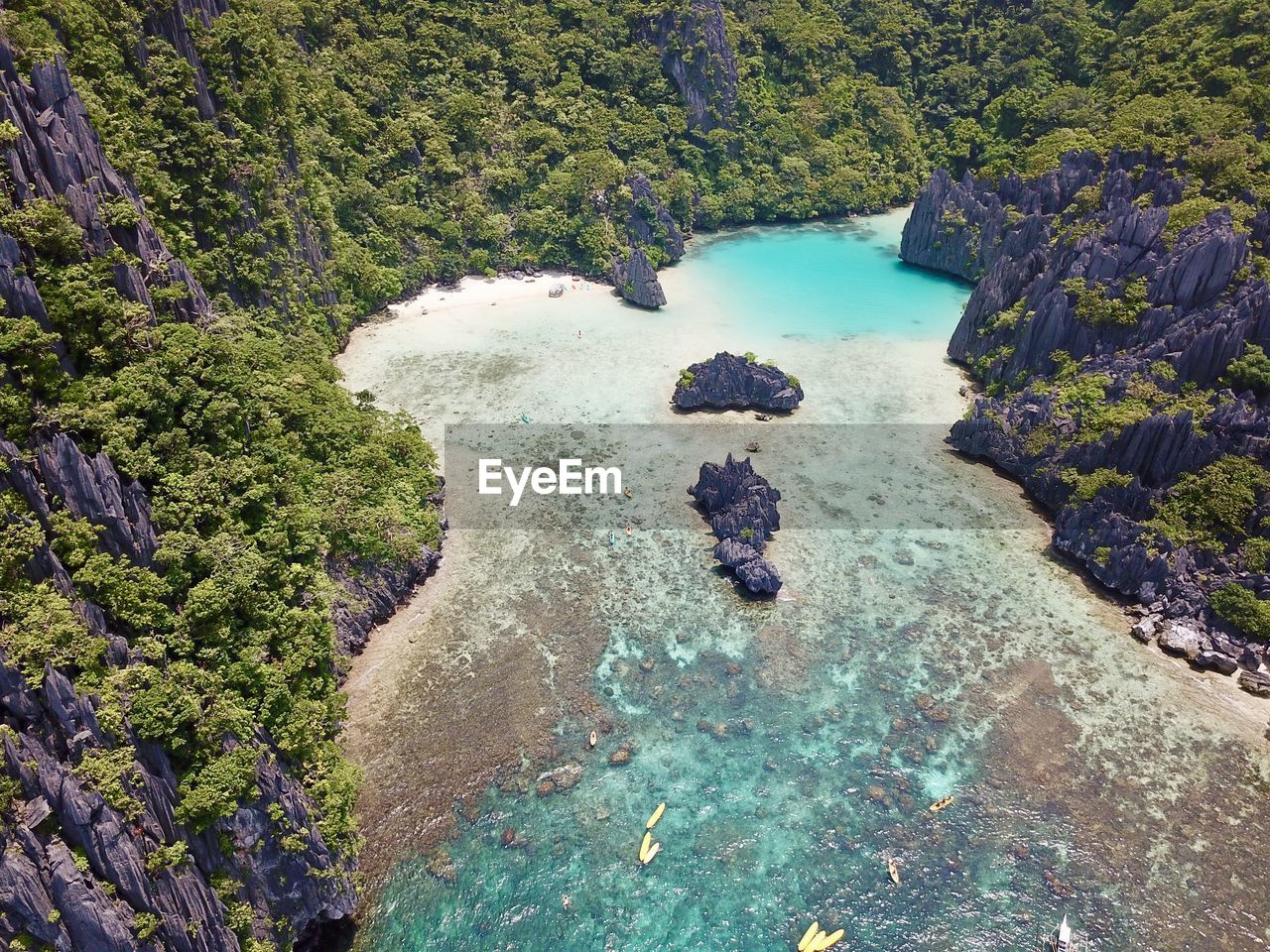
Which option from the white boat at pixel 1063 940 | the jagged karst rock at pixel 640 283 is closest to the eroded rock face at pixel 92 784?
the white boat at pixel 1063 940

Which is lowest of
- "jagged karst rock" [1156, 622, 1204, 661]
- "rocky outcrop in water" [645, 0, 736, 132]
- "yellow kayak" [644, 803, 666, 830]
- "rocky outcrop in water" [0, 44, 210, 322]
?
"yellow kayak" [644, 803, 666, 830]

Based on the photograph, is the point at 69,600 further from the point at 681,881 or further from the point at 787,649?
the point at 787,649

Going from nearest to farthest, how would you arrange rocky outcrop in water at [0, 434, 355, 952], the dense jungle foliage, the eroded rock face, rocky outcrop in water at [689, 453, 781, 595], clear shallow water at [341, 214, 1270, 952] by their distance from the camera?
rocky outcrop in water at [0, 434, 355, 952] < the eroded rock face < the dense jungle foliage < clear shallow water at [341, 214, 1270, 952] < rocky outcrop in water at [689, 453, 781, 595]

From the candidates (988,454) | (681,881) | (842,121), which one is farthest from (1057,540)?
(842,121)

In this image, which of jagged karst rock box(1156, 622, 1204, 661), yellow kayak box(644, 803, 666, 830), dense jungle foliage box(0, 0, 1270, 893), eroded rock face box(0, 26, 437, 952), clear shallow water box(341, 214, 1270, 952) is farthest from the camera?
jagged karst rock box(1156, 622, 1204, 661)

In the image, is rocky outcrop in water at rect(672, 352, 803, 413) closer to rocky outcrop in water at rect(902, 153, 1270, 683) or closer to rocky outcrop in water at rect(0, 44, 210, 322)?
rocky outcrop in water at rect(902, 153, 1270, 683)

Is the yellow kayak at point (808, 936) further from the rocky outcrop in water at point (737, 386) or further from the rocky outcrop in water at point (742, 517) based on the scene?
the rocky outcrop in water at point (737, 386)

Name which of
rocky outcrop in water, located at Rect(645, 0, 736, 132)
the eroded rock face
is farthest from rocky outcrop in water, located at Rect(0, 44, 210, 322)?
rocky outcrop in water, located at Rect(645, 0, 736, 132)
